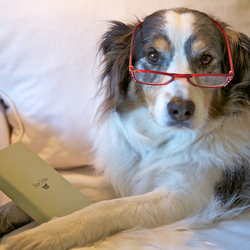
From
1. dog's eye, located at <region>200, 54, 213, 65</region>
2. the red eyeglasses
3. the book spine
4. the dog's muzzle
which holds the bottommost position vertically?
the book spine

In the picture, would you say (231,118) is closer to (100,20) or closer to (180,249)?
(180,249)

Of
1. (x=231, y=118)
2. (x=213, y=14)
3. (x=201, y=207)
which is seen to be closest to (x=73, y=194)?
(x=201, y=207)

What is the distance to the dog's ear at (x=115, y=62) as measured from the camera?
1.40m

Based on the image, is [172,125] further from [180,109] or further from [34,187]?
[34,187]

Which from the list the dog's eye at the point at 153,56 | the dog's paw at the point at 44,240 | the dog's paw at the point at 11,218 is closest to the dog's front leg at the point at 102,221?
the dog's paw at the point at 44,240

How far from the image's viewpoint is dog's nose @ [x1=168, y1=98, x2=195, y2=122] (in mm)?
1092

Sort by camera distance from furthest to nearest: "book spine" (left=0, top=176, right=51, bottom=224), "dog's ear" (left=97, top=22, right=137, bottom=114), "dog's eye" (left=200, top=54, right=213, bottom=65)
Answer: "dog's ear" (left=97, top=22, right=137, bottom=114) → "dog's eye" (left=200, top=54, right=213, bottom=65) → "book spine" (left=0, top=176, right=51, bottom=224)

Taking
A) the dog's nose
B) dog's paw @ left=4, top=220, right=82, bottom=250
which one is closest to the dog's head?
the dog's nose

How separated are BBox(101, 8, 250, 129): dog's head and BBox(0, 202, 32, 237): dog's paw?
25.9 inches

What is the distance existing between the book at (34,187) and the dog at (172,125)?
0.11 metres

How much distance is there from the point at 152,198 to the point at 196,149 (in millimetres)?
359

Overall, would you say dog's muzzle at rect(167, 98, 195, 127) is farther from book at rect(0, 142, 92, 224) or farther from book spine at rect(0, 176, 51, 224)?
book spine at rect(0, 176, 51, 224)

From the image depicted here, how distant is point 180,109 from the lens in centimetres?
109

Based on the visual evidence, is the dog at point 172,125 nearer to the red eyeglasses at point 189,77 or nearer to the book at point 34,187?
the red eyeglasses at point 189,77
